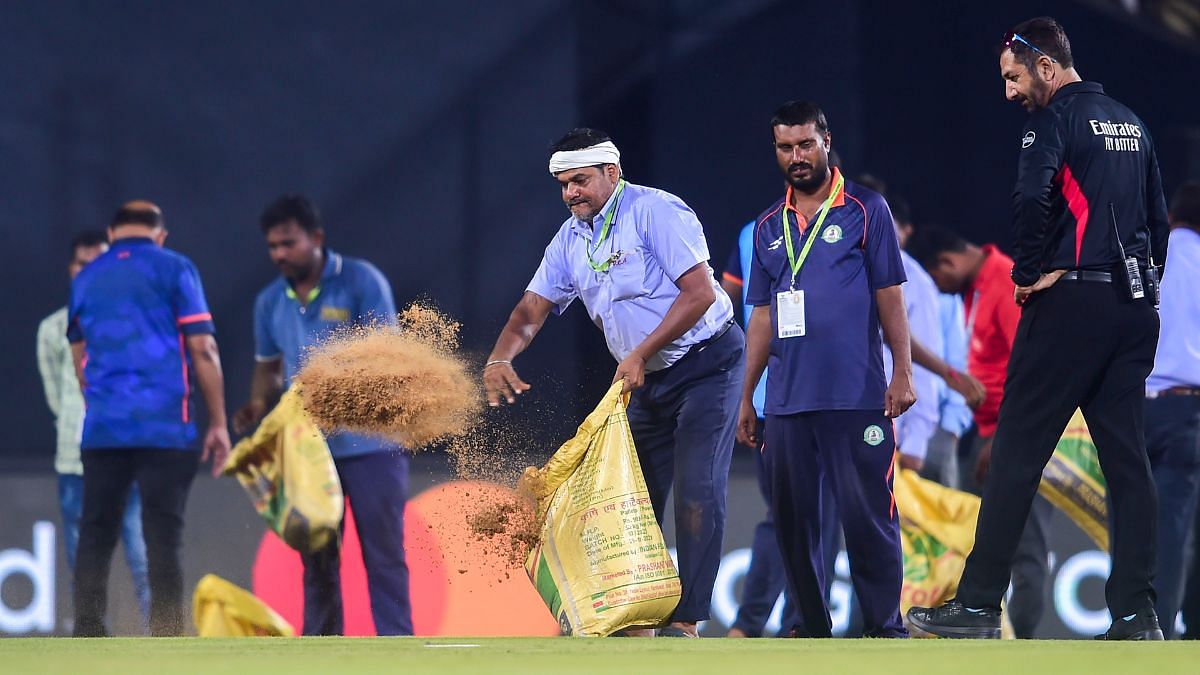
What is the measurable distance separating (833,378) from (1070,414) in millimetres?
783

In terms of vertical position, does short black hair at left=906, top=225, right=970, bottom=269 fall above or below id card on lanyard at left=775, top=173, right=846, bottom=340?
above

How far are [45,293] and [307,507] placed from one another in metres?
3.24

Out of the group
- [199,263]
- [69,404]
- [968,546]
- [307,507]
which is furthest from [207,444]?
[968,546]

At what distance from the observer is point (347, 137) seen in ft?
33.4

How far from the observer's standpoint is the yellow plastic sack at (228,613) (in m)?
7.29

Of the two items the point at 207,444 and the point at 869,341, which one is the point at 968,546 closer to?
the point at 869,341

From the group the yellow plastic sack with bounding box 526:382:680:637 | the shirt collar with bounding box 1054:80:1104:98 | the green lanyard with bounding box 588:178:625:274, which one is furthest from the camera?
the green lanyard with bounding box 588:178:625:274

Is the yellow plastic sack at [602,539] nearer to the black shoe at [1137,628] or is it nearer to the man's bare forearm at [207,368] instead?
the black shoe at [1137,628]

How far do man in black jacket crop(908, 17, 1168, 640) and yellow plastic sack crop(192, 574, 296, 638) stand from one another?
10.1 ft

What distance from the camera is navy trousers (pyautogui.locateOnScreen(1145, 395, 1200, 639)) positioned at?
6891 mm

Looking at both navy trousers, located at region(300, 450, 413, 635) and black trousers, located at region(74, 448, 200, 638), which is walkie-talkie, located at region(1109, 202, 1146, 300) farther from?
black trousers, located at region(74, 448, 200, 638)

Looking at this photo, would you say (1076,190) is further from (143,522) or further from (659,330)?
(143,522)

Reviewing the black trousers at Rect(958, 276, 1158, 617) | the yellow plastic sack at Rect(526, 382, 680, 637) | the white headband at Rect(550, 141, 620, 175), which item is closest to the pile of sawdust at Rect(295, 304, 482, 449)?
the yellow plastic sack at Rect(526, 382, 680, 637)

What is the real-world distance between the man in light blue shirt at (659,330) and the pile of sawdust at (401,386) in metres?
0.26
